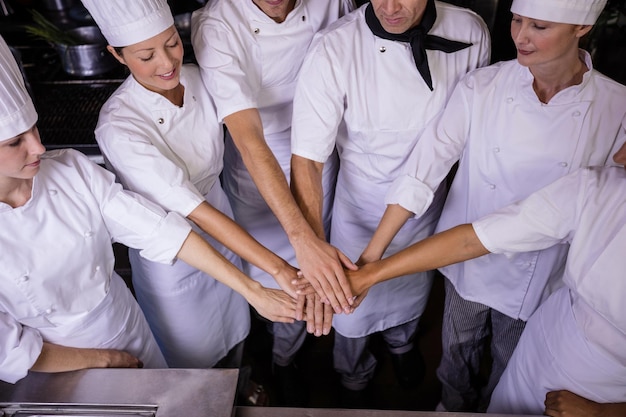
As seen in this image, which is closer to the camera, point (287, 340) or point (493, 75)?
point (493, 75)

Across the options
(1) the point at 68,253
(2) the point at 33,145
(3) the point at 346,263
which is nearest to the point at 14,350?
(1) the point at 68,253

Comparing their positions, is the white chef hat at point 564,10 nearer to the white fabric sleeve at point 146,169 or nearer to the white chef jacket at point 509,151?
the white chef jacket at point 509,151

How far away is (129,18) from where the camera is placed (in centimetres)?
158

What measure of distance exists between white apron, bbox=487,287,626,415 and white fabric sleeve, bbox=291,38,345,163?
0.86 meters

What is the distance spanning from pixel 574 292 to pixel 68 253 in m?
1.31

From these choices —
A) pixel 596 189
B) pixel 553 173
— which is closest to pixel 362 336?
pixel 553 173

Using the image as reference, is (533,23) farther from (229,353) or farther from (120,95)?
(229,353)

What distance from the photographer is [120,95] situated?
1.73 meters

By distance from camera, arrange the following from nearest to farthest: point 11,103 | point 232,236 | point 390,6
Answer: point 11,103, point 390,6, point 232,236

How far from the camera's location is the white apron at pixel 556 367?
138cm

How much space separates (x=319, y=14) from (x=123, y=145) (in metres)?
0.86

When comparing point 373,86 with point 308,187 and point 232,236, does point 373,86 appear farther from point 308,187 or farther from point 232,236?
point 232,236

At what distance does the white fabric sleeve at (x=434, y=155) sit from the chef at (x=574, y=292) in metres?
0.22

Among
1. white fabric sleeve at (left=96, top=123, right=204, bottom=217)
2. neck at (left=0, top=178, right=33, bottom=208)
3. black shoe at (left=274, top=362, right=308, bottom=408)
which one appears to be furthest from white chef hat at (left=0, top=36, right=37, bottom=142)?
black shoe at (left=274, top=362, right=308, bottom=408)
